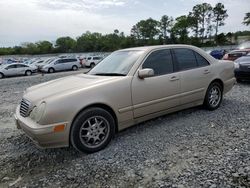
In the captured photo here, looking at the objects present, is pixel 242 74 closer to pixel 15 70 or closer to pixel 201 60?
pixel 201 60

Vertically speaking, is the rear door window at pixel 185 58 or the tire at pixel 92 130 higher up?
the rear door window at pixel 185 58

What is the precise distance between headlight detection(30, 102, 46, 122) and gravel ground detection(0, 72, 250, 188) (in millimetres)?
678

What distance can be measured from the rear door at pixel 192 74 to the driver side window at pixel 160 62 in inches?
7.1

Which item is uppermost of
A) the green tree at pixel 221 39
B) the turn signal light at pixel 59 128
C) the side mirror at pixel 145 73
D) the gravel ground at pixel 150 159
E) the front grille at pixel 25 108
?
the green tree at pixel 221 39

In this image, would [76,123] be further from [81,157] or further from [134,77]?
[134,77]

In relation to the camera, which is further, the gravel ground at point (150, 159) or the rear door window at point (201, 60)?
the rear door window at point (201, 60)

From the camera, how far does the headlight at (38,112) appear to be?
3.12m

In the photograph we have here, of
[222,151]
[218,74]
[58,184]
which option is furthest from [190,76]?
[58,184]

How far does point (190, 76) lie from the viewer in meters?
4.58

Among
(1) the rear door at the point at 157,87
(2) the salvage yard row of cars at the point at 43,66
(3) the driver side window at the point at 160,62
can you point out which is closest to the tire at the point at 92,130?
(1) the rear door at the point at 157,87

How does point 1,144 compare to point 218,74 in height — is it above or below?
below

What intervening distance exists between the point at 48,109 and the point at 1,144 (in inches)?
64.3

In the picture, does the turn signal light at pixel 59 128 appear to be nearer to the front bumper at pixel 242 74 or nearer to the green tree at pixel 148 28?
the front bumper at pixel 242 74

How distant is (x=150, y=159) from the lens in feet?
10.7
